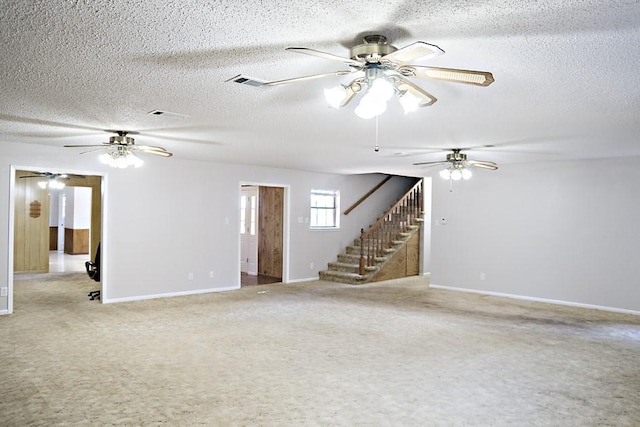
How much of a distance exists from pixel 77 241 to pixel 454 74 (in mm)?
14521

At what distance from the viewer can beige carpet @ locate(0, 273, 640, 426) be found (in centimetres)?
311

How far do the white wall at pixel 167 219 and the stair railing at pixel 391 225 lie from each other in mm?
1546

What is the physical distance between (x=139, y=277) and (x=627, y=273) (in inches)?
285

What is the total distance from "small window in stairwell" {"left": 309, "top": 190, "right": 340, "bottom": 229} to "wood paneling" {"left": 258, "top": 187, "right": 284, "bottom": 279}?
0.70 metres

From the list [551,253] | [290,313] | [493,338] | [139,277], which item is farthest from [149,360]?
[551,253]

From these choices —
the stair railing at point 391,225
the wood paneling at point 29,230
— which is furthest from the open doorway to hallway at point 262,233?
the wood paneling at point 29,230

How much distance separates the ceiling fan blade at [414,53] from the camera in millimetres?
2029

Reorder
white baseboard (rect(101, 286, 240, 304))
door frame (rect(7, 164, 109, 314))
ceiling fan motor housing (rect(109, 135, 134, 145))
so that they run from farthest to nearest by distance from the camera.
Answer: white baseboard (rect(101, 286, 240, 304))
door frame (rect(7, 164, 109, 314))
ceiling fan motor housing (rect(109, 135, 134, 145))

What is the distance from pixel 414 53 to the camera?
211cm

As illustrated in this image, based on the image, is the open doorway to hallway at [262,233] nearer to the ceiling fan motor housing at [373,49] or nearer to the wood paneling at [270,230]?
the wood paneling at [270,230]

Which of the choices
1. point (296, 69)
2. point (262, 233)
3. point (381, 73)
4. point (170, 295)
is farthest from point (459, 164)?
point (262, 233)

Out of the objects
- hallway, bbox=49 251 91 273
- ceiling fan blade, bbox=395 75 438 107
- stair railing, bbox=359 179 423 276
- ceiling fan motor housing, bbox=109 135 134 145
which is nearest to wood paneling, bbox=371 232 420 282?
stair railing, bbox=359 179 423 276

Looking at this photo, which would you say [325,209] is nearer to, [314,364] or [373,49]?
[314,364]

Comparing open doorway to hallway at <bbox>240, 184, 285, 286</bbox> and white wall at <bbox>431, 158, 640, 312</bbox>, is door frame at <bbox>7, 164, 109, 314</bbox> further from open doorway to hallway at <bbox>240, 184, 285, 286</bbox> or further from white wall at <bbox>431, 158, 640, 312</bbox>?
white wall at <bbox>431, 158, 640, 312</bbox>
